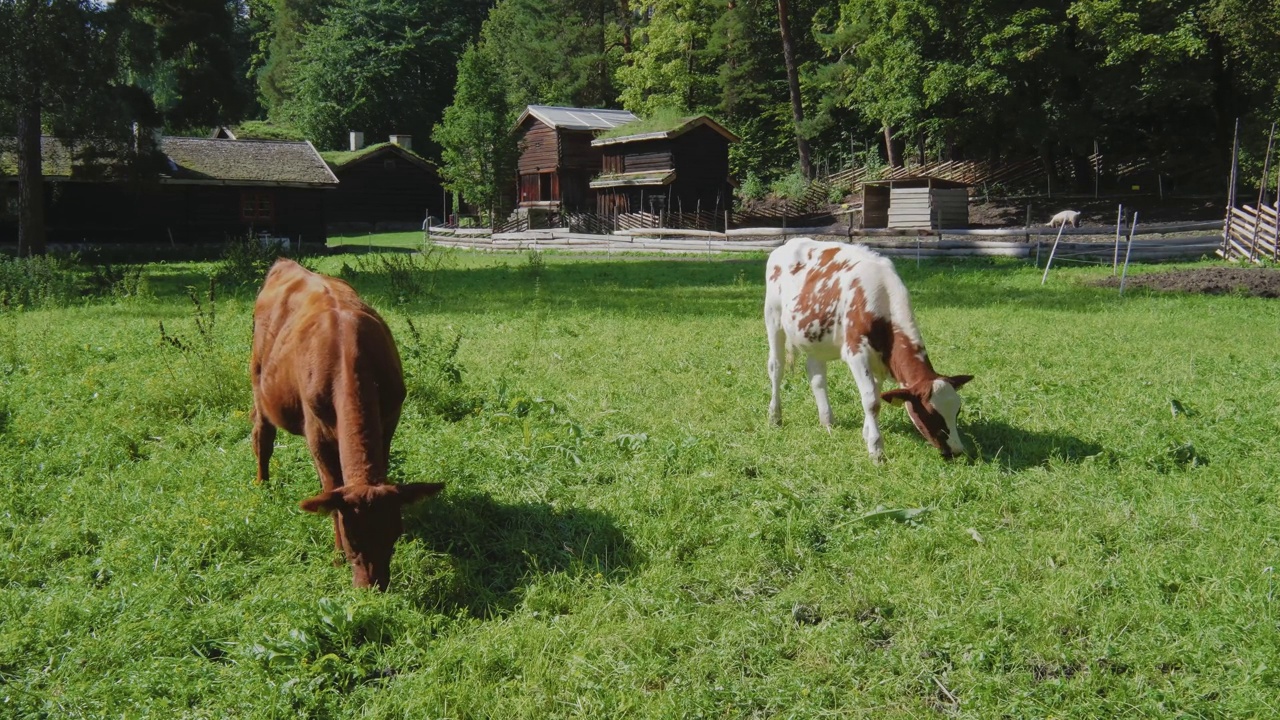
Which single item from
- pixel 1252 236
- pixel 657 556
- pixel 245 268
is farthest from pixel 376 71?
pixel 657 556

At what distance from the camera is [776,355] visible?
8438mm

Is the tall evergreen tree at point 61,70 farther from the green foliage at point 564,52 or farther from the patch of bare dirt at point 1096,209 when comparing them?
the green foliage at point 564,52

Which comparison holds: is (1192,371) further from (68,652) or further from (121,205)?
(121,205)

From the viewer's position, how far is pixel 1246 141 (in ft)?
112

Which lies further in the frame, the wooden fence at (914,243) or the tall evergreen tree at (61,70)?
the wooden fence at (914,243)

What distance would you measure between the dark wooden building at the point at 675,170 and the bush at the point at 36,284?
88.8ft

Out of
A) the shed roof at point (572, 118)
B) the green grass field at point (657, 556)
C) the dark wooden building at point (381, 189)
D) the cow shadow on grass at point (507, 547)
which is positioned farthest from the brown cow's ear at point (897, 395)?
the dark wooden building at point (381, 189)

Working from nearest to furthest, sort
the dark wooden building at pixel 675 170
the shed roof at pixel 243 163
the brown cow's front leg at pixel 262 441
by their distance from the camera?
the brown cow's front leg at pixel 262 441 < the shed roof at pixel 243 163 < the dark wooden building at pixel 675 170

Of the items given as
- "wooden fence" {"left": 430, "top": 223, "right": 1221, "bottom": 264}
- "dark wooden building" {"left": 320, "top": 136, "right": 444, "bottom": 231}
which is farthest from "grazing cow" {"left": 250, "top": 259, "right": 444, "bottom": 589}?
"dark wooden building" {"left": 320, "top": 136, "right": 444, "bottom": 231}

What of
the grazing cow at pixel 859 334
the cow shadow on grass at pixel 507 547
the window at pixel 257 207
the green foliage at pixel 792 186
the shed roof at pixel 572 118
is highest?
the shed roof at pixel 572 118

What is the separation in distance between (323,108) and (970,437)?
62827mm

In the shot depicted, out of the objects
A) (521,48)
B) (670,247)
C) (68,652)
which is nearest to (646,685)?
(68,652)

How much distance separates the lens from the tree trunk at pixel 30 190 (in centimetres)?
2364

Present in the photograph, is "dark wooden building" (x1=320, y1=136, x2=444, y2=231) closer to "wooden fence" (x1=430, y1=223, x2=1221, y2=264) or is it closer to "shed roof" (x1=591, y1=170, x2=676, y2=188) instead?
"wooden fence" (x1=430, y1=223, x2=1221, y2=264)
